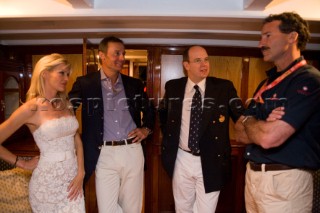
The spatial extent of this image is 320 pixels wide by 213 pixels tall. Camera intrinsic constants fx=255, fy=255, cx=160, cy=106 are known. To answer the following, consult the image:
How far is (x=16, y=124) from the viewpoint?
1.63 m

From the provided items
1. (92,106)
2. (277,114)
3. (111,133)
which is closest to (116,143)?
(111,133)

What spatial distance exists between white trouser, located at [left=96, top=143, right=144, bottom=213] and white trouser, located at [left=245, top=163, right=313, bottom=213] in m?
0.97

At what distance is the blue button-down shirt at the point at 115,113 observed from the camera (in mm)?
2037

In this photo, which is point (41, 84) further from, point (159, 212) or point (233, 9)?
point (159, 212)

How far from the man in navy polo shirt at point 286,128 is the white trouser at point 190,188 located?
52 cm

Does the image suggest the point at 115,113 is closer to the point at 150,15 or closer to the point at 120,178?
the point at 120,178

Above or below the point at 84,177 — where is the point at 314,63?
above

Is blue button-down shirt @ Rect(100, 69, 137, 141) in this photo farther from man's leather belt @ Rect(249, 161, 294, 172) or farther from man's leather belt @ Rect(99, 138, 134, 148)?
man's leather belt @ Rect(249, 161, 294, 172)

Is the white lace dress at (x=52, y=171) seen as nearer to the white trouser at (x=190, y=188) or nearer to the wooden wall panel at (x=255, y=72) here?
the white trouser at (x=190, y=188)

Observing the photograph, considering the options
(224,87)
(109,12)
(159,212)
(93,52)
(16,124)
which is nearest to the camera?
(16,124)

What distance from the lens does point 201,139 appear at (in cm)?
201

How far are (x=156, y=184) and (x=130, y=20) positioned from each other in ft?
5.97

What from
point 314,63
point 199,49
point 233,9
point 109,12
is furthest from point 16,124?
point 314,63

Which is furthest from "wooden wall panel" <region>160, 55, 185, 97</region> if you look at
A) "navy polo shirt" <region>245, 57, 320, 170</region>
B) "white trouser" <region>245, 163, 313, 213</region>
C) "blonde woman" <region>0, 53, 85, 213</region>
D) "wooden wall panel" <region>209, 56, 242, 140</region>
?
"white trouser" <region>245, 163, 313, 213</region>
